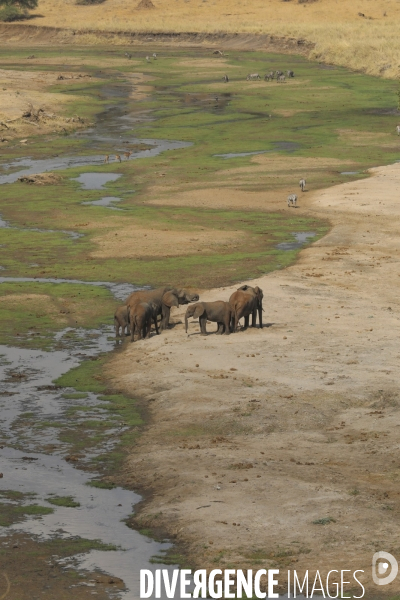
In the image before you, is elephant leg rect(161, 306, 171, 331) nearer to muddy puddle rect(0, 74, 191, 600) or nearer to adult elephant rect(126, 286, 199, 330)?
adult elephant rect(126, 286, 199, 330)

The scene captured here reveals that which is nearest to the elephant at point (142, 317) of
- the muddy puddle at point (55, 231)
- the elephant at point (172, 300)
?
the elephant at point (172, 300)

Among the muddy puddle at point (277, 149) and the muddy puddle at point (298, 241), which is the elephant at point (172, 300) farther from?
the muddy puddle at point (277, 149)

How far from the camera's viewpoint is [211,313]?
84.4 feet

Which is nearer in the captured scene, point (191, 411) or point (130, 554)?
point (130, 554)

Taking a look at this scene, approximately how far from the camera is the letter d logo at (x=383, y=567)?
1354 centimetres

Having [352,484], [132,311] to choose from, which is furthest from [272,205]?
[352,484]

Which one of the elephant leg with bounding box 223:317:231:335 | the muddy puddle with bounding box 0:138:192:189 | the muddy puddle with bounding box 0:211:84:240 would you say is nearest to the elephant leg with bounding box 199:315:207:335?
the elephant leg with bounding box 223:317:231:335

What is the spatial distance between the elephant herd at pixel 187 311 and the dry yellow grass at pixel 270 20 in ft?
259

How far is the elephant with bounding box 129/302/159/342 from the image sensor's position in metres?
25.8

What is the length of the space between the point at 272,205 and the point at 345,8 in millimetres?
97248

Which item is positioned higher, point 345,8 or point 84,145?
point 345,8

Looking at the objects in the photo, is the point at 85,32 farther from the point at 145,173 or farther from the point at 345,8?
the point at 145,173

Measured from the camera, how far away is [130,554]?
1494 centimetres

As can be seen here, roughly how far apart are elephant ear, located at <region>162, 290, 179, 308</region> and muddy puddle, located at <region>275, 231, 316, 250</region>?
36.4 ft
